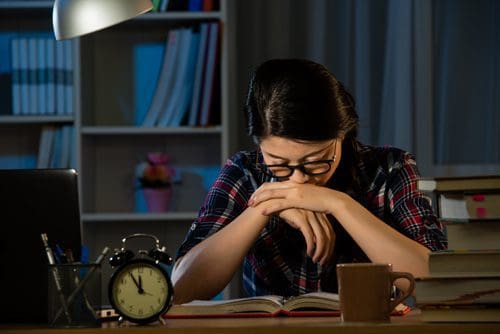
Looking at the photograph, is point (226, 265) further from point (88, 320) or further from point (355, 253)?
point (88, 320)

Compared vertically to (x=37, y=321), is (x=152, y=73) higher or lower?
higher

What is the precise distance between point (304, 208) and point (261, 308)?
14.6 inches

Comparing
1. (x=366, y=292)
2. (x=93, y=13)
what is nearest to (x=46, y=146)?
(x=93, y=13)

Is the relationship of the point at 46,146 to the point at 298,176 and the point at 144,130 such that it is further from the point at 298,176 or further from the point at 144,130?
the point at 298,176

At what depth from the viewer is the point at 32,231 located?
159cm

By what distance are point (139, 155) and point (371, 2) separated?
1032 mm

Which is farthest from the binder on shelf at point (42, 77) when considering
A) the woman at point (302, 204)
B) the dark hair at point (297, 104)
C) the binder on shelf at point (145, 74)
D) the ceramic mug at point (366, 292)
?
the ceramic mug at point (366, 292)

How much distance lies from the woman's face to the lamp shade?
1.44 ft

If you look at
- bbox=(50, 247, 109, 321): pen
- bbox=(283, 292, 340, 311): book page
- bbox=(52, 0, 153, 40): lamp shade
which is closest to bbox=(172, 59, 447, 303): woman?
bbox=(283, 292, 340, 311): book page

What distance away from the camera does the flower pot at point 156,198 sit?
355cm

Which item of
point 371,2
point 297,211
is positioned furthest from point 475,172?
point 297,211

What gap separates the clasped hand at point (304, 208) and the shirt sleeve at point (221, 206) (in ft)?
0.79

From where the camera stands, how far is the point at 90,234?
361 cm

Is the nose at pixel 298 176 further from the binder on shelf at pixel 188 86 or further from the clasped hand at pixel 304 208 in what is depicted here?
the binder on shelf at pixel 188 86
